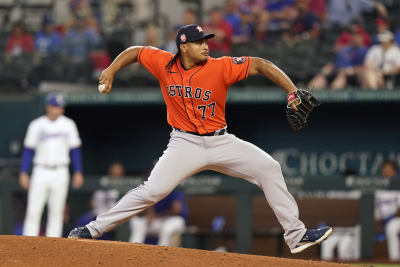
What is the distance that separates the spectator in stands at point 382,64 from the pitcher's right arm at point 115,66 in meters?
5.66

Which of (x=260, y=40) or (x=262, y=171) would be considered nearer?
(x=262, y=171)

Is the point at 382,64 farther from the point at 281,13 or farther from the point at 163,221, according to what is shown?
the point at 163,221

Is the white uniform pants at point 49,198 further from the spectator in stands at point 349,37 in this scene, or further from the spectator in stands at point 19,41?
the spectator in stands at point 19,41

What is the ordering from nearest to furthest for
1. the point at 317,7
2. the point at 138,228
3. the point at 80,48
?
the point at 138,228, the point at 317,7, the point at 80,48

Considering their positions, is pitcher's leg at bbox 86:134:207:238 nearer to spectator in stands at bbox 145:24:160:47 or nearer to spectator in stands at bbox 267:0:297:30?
spectator in stands at bbox 145:24:160:47

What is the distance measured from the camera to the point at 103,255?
17.3 feet

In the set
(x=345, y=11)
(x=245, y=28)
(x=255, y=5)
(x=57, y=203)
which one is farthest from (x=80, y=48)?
(x=57, y=203)

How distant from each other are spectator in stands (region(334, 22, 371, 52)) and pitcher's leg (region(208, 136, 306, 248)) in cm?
601

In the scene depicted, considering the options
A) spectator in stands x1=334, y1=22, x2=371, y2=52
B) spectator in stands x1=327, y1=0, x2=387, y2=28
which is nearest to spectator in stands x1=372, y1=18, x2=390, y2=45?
spectator in stands x1=334, y1=22, x2=371, y2=52

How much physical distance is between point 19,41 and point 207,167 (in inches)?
339

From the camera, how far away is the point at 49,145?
9.26 metres

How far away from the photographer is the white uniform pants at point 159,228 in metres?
9.81

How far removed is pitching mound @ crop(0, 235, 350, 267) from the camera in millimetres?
5180

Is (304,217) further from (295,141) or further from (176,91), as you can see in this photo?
(176,91)
